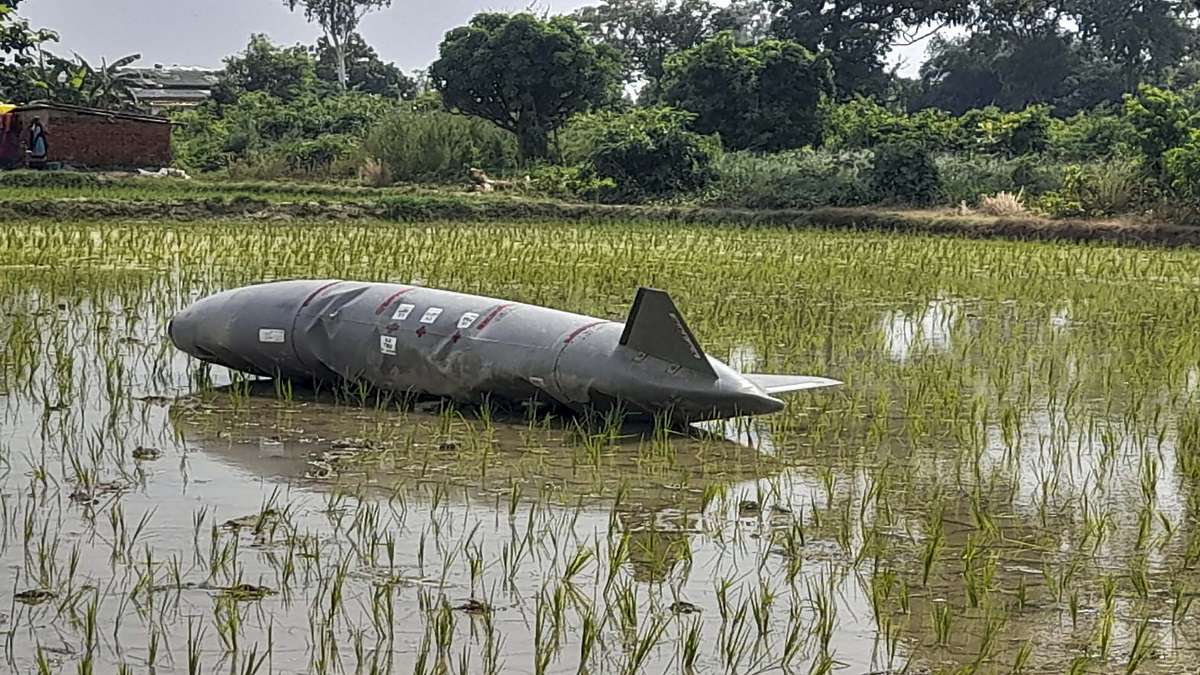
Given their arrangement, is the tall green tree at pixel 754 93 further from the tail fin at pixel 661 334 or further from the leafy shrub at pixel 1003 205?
the tail fin at pixel 661 334

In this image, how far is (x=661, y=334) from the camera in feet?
18.3

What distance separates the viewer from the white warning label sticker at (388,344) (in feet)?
20.2

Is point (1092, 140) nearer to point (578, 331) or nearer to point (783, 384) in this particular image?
point (783, 384)

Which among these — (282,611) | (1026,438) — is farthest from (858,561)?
(1026,438)

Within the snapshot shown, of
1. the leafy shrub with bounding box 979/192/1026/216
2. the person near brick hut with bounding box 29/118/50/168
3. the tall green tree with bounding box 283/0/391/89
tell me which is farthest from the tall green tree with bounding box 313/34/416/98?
the leafy shrub with bounding box 979/192/1026/216

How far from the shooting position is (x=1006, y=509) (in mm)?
4801

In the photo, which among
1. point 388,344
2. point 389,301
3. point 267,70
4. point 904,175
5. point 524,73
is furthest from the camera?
point 267,70

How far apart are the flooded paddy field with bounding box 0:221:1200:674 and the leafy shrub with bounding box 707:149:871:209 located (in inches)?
447

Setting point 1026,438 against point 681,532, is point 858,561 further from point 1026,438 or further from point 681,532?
point 1026,438

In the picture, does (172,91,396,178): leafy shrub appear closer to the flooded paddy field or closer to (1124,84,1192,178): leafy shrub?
(1124,84,1192,178): leafy shrub

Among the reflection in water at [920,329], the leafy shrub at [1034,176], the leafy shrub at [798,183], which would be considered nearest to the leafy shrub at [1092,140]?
the leafy shrub at [1034,176]

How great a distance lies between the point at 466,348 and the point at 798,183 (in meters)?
15.0

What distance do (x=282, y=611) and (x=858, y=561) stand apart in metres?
1.45

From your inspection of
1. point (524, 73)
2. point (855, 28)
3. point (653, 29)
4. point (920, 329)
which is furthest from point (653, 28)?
point (920, 329)
